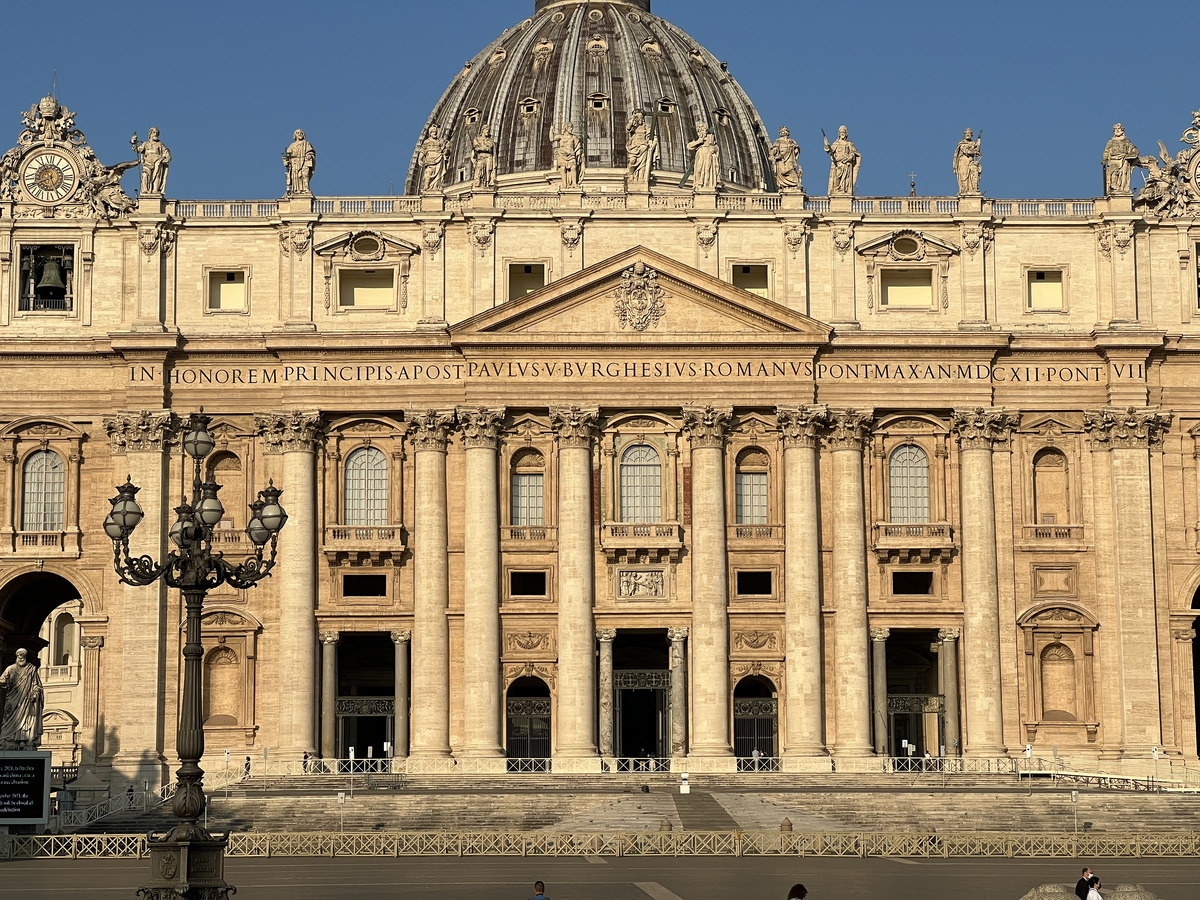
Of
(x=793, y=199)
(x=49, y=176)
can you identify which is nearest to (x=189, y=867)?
(x=793, y=199)

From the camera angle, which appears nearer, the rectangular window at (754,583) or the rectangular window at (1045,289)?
the rectangular window at (754,583)

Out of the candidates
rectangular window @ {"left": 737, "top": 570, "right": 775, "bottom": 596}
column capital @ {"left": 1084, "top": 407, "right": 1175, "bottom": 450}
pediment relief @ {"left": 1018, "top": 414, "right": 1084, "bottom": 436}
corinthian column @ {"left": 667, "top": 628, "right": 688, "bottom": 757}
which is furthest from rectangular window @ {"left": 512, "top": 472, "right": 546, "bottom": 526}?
column capital @ {"left": 1084, "top": 407, "right": 1175, "bottom": 450}

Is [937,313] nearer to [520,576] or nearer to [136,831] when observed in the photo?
[520,576]

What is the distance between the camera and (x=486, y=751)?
7056 centimetres

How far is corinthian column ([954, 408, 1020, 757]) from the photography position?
71562 millimetres

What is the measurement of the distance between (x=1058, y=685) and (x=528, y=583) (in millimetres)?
18771

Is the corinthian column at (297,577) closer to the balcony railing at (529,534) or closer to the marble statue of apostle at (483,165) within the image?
the balcony railing at (529,534)

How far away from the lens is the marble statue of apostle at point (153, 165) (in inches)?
2921

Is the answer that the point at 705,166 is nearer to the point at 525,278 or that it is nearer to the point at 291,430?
the point at 525,278

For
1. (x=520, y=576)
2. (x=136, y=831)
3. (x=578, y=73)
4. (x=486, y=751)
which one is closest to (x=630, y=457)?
(x=520, y=576)

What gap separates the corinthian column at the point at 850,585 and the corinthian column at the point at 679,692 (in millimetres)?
5162

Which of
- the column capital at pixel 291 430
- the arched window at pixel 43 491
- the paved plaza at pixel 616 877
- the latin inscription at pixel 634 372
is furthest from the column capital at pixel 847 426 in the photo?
the arched window at pixel 43 491

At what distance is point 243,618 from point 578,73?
45.2 m

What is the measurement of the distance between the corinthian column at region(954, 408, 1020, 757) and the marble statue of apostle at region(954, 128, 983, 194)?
8.10 m
